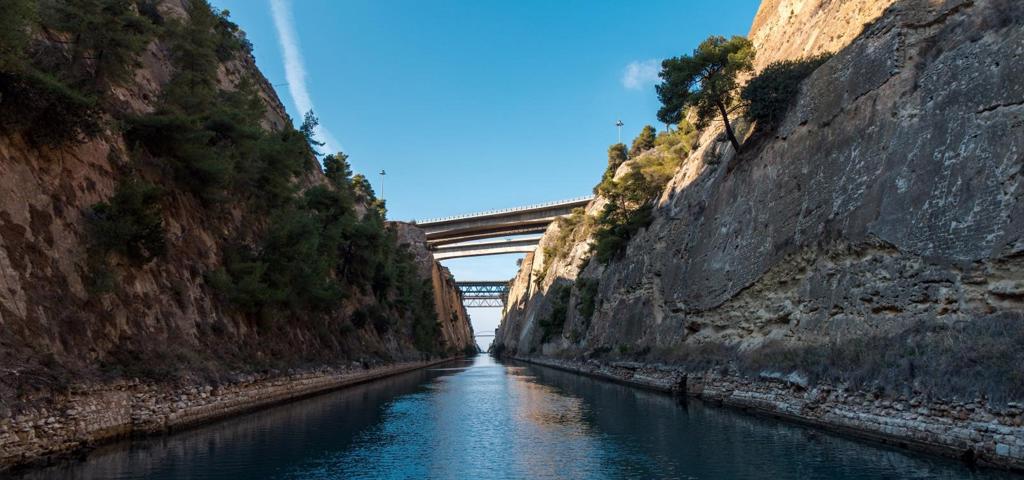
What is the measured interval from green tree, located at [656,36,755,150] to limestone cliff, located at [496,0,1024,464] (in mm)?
2960

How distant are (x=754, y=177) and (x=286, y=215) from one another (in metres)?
24.4

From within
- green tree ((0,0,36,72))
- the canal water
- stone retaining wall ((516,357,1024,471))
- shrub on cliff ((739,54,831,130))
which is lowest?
the canal water

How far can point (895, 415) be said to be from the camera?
14.2 meters

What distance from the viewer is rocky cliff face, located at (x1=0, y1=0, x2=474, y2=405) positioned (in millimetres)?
14078

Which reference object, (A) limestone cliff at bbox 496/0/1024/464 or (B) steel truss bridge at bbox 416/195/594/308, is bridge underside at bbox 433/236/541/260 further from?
(A) limestone cliff at bbox 496/0/1024/464

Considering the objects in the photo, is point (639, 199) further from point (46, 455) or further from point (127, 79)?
point (46, 455)

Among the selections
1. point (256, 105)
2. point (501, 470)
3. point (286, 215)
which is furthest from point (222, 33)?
point (501, 470)

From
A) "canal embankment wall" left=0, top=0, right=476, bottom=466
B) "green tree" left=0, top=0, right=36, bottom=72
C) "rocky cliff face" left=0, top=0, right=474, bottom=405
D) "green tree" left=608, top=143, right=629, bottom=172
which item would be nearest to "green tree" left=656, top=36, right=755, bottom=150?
"canal embankment wall" left=0, top=0, right=476, bottom=466

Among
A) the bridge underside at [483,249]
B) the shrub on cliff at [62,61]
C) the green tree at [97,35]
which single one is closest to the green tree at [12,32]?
the shrub on cliff at [62,61]

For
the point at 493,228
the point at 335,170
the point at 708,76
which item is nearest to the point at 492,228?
the point at 493,228

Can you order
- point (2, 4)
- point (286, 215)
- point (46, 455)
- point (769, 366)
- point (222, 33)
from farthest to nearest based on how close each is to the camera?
point (222, 33)
point (286, 215)
point (769, 366)
point (2, 4)
point (46, 455)

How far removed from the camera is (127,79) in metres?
21.2

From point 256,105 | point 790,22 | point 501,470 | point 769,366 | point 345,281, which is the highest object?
point 790,22

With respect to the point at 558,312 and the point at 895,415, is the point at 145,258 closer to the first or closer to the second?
the point at 895,415
